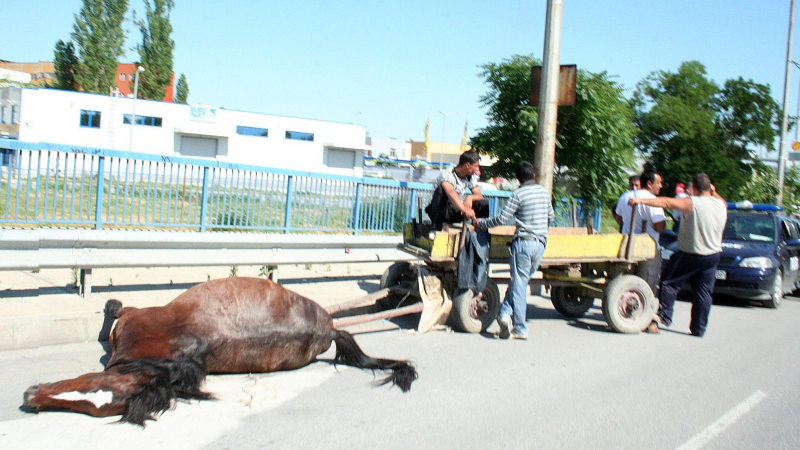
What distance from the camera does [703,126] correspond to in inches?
1065

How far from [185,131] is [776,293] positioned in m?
51.3

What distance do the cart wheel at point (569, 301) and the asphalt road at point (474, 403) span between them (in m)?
1.48

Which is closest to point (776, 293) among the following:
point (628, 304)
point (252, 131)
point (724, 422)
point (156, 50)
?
point (628, 304)

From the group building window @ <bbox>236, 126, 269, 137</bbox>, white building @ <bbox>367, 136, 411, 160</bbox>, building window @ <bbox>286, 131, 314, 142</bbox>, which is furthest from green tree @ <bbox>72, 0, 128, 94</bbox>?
white building @ <bbox>367, 136, 411, 160</bbox>

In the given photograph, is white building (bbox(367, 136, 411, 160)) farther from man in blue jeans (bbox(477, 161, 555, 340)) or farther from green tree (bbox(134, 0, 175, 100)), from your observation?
man in blue jeans (bbox(477, 161, 555, 340))

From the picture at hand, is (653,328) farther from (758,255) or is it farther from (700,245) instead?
(758,255)

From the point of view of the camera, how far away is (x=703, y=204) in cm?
816

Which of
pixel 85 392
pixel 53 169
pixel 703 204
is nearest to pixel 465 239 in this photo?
pixel 703 204

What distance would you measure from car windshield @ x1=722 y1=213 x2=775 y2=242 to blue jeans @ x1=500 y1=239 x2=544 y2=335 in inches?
255

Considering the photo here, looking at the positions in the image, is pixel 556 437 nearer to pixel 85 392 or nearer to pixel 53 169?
pixel 85 392

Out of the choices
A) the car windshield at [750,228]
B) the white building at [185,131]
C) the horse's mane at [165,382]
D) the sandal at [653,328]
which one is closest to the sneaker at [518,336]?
the sandal at [653,328]

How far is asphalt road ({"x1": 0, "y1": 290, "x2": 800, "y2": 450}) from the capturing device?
4.17 metres

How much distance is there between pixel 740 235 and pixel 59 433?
11763 mm

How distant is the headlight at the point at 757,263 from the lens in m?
11.0
